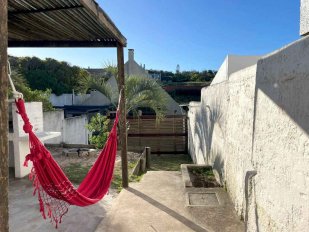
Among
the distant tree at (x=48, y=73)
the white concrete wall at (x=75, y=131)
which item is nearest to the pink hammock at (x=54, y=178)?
the white concrete wall at (x=75, y=131)

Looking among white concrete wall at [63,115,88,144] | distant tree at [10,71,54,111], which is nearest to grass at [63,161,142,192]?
distant tree at [10,71,54,111]

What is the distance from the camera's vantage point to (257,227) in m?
2.45

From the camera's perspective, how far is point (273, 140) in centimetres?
213

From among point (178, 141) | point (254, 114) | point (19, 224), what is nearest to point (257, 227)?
point (254, 114)

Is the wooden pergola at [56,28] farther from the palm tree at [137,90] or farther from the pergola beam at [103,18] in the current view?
the palm tree at [137,90]

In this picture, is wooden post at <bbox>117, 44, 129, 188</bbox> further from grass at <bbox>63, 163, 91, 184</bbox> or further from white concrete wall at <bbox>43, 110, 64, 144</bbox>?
white concrete wall at <bbox>43, 110, 64, 144</bbox>

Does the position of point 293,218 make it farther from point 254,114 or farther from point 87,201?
point 87,201

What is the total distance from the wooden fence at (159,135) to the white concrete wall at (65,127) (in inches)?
77.9

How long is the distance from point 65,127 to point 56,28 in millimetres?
6531

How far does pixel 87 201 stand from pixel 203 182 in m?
2.44

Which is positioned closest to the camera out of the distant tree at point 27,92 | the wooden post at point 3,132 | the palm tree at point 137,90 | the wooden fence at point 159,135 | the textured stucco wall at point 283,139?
the wooden post at point 3,132

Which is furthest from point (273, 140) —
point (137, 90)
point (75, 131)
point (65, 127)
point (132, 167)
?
point (75, 131)

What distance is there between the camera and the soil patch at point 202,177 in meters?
4.62

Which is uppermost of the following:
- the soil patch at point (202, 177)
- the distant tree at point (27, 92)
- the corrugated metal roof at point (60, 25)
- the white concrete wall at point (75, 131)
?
the corrugated metal roof at point (60, 25)
